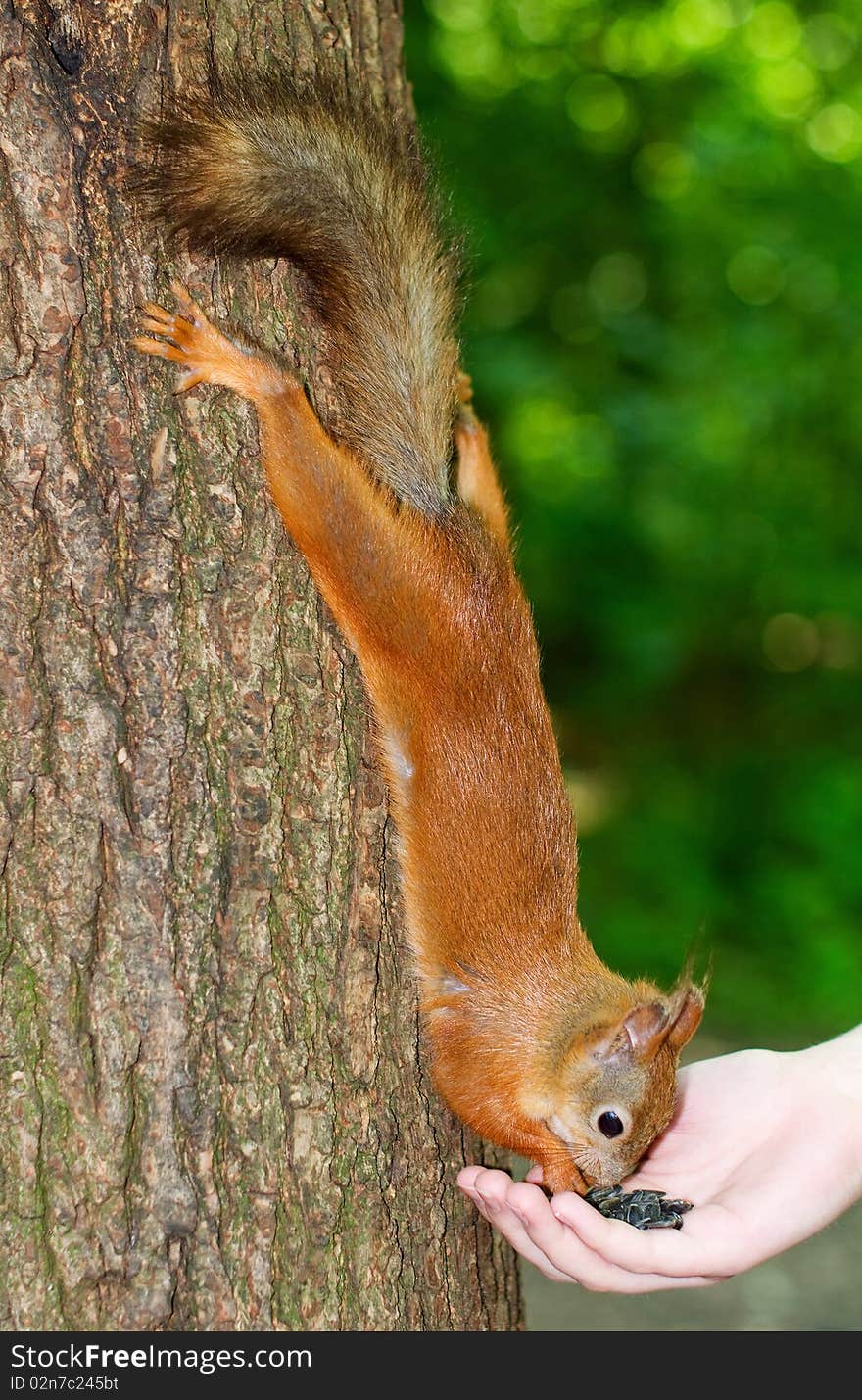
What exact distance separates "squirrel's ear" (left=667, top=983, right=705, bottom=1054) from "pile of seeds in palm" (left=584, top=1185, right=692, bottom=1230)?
25cm

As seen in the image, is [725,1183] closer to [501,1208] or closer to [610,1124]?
[610,1124]

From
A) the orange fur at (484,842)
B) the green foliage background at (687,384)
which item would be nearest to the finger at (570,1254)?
the orange fur at (484,842)

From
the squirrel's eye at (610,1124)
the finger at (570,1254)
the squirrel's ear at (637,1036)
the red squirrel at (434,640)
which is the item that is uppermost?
the red squirrel at (434,640)

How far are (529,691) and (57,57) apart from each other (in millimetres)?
1186

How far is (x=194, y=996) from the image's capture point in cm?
163

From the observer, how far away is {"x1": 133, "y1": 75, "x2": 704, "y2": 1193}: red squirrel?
1816mm

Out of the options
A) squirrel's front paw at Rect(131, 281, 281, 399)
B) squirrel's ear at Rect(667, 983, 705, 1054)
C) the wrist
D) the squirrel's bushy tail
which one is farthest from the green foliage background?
squirrel's front paw at Rect(131, 281, 281, 399)

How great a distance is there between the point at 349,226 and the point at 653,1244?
165 cm

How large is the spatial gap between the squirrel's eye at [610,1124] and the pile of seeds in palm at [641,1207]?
3.6 inches

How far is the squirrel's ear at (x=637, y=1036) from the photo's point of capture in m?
2.01

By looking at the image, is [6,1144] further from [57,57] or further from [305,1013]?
[57,57]

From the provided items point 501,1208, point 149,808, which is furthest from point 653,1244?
point 149,808

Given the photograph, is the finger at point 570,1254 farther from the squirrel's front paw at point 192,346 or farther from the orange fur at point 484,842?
the squirrel's front paw at point 192,346

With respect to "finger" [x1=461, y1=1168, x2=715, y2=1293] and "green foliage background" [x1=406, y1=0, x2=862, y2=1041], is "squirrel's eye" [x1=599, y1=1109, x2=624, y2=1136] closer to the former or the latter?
"finger" [x1=461, y1=1168, x2=715, y2=1293]
